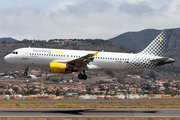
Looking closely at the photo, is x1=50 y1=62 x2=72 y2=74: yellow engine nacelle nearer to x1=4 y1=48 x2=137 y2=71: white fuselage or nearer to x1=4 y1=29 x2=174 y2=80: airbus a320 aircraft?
x1=4 y1=29 x2=174 y2=80: airbus a320 aircraft

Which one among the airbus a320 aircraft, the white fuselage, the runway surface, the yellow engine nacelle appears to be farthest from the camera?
the white fuselage

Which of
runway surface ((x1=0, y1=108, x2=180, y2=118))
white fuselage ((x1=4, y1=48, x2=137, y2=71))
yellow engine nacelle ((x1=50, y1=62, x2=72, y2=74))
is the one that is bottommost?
runway surface ((x1=0, y1=108, x2=180, y2=118))

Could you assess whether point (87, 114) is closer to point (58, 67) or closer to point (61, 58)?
point (58, 67)

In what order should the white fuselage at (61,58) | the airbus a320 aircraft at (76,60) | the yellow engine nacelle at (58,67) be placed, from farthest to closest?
1. the white fuselage at (61,58)
2. the airbus a320 aircraft at (76,60)
3. the yellow engine nacelle at (58,67)

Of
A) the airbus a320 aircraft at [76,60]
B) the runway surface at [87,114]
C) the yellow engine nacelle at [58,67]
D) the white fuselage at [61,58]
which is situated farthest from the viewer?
the white fuselage at [61,58]

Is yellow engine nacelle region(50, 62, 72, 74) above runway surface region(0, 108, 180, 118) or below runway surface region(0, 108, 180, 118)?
above

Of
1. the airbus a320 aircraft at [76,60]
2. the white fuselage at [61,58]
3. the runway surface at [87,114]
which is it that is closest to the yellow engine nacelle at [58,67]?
the airbus a320 aircraft at [76,60]

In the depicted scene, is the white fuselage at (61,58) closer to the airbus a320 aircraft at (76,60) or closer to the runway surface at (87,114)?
the airbus a320 aircraft at (76,60)

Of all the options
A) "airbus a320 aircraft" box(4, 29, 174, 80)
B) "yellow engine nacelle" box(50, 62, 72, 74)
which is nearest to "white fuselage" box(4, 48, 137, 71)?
"airbus a320 aircraft" box(4, 29, 174, 80)

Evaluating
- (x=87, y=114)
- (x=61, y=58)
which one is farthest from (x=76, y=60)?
(x=87, y=114)

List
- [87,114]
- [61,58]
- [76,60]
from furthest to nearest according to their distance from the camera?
1. [61,58]
2. [76,60]
3. [87,114]

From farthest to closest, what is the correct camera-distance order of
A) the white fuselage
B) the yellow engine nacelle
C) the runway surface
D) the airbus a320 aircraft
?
the white fuselage → the airbus a320 aircraft → the yellow engine nacelle → the runway surface

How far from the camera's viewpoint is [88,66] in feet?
130

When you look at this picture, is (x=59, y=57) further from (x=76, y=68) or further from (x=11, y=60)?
(x=11, y=60)
